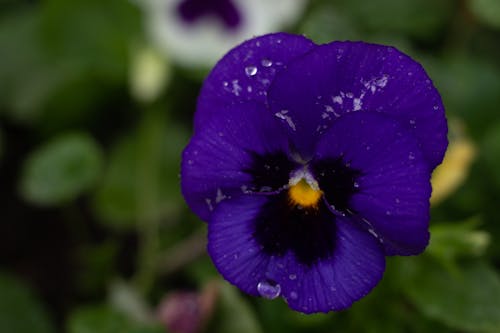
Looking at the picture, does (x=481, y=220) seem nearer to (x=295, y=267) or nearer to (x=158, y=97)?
(x=295, y=267)

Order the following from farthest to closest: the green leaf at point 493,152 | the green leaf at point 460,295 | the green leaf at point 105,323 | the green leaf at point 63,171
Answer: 1. the green leaf at point 63,171
2. the green leaf at point 493,152
3. the green leaf at point 105,323
4. the green leaf at point 460,295

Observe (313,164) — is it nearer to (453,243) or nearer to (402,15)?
(453,243)

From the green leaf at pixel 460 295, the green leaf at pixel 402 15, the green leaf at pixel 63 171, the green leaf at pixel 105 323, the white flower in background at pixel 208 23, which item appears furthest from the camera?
the green leaf at pixel 402 15

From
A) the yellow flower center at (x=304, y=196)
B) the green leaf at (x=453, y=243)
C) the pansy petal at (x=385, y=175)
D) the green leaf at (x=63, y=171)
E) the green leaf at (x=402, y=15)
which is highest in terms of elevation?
the pansy petal at (x=385, y=175)

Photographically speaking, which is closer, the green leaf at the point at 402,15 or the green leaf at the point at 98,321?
the green leaf at the point at 98,321

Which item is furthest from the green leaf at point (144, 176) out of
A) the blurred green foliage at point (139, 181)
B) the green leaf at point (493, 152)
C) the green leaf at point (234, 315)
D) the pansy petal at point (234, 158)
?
the pansy petal at point (234, 158)

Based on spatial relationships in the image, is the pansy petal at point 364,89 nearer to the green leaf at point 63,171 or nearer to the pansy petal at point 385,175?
the pansy petal at point 385,175

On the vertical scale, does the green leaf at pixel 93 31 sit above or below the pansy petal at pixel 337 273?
below
